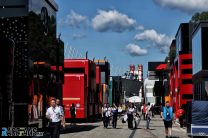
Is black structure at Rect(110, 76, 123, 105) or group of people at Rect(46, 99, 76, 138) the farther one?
black structure at Rect(110, 76, 123, 105)

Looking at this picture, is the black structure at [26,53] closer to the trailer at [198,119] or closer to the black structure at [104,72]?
the trailer at [198,119]

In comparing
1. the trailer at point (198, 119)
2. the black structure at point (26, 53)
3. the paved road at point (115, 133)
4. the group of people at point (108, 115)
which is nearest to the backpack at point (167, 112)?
the trailer at point (198, 119)

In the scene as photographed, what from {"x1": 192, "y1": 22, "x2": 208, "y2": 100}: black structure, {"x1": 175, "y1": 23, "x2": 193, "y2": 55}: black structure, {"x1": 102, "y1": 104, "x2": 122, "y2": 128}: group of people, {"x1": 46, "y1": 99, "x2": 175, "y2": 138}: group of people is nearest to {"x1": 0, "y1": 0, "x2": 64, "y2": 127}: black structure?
{"x1": 46, "y1": 99, "x2": 175, "y2": 138}: group of people

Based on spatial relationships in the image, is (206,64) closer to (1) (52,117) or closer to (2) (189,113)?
(2) (189,113)

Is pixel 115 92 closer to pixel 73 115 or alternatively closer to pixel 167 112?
pixel 73 115

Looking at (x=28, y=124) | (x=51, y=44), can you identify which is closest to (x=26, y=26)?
(x=28, y=124)

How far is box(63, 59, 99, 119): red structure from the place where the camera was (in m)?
42.8

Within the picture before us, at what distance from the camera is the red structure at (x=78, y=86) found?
42.8m

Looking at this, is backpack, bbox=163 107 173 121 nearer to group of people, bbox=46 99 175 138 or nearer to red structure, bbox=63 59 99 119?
group of people, bbox=46 99 175 138

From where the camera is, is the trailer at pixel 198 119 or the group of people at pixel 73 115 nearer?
the group of people at pixel 73 115

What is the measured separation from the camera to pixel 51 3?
22750mm

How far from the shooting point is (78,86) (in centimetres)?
4284

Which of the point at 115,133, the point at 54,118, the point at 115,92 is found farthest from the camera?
the point at 115,92

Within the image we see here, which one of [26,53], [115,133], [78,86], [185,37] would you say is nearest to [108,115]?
[115,133]
